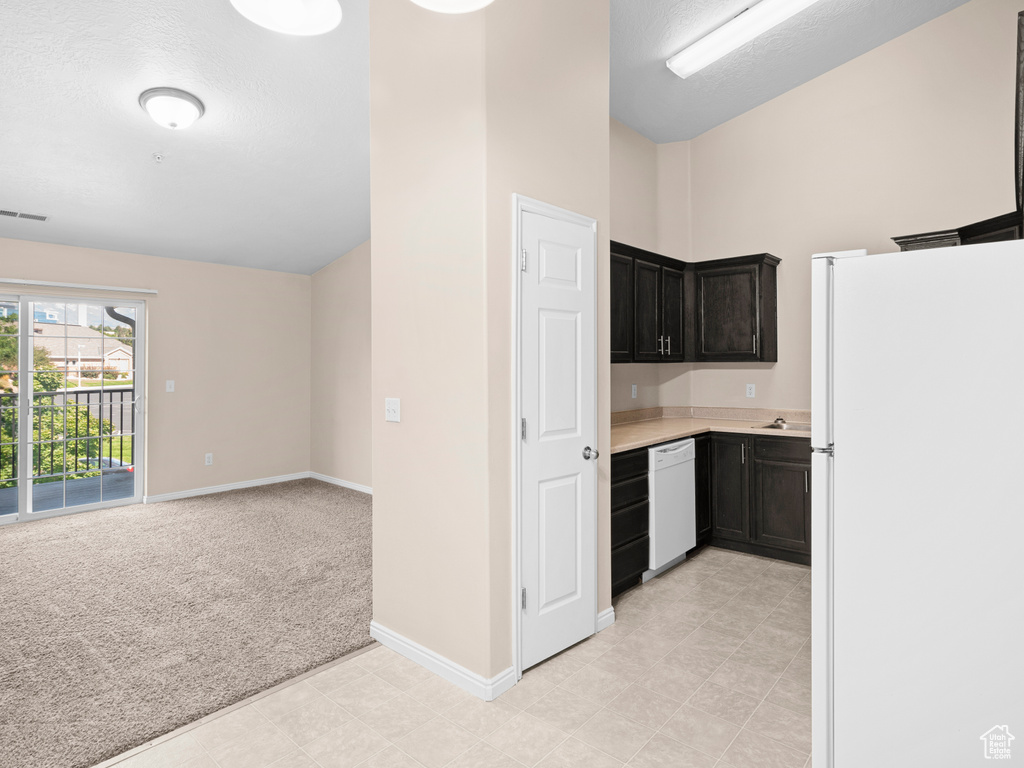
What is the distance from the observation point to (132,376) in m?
5.35

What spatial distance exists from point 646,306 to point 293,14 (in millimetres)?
2712

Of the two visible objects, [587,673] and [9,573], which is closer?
[587,673]

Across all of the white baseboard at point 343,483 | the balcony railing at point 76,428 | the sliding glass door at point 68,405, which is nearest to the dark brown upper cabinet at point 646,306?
the white baseboard at point 343,483

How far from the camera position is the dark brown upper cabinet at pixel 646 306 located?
144 inches

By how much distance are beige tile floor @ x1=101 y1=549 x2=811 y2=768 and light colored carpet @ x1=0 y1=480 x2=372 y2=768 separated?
0.23 metres

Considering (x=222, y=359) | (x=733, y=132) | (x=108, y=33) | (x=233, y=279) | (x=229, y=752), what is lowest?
(x=229, y=752)

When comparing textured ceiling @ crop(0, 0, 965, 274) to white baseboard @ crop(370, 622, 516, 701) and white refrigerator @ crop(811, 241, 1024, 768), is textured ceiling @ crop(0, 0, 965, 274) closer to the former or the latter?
white refrigerator @ crop(811, 241, 1024, 768)

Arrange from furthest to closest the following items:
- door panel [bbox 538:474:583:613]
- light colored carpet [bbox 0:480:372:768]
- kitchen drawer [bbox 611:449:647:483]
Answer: kitchen drawer [bbox 611:449:647:483] → door panel [bbox 538:474:583:613] → light colored carpet [bbox 0:480:372:768]

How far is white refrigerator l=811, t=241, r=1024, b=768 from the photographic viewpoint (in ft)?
3.17

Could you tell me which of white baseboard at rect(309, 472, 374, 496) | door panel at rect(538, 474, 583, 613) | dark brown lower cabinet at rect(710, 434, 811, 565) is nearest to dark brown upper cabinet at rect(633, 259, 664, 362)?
dark brown lower cabinet at rect(710, 434, 811, 565)

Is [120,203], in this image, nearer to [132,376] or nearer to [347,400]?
[132,376]

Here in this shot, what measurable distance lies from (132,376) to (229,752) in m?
4.59

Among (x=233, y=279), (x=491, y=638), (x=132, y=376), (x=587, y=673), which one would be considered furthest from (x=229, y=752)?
(x=233, y=279)

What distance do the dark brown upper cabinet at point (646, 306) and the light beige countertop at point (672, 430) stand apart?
50cm
